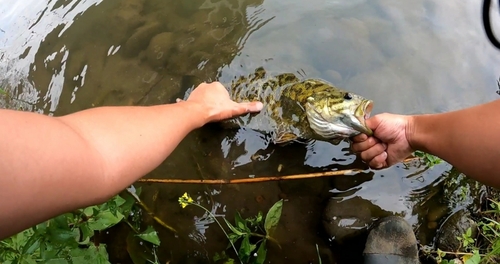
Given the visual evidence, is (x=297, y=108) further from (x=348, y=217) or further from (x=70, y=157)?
(x=70, y=157)

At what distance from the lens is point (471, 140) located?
212 cm

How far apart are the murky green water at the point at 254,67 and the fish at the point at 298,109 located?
16 cm

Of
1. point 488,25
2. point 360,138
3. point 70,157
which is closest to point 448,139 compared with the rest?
point 360,138

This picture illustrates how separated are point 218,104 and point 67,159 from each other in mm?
1815

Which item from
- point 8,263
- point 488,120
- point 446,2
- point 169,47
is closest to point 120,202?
point 8,263

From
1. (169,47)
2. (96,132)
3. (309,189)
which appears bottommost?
(309,189)

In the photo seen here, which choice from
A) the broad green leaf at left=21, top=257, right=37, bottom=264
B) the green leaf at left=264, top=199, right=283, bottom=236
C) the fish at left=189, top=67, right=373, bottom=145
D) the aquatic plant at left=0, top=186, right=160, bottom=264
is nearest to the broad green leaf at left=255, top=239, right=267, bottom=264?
the green leaf at left=264, top=199, right=283, bottom=236

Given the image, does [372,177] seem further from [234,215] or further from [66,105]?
[66,105]

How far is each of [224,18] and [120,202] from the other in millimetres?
2337

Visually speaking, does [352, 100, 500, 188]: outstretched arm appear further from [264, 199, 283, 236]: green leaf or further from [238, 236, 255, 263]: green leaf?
[238, 236, 255, 263]: green leaf

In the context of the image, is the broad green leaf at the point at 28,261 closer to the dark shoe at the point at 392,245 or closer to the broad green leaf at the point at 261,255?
the broad green leaf at the point at 261,255

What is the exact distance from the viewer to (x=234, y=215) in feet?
11.0

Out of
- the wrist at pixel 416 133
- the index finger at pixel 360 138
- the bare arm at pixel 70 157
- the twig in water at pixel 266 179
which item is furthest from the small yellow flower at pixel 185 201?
the wrist at pixel 416 133

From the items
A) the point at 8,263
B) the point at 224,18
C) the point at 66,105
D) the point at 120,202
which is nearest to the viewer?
the point at 8,263
